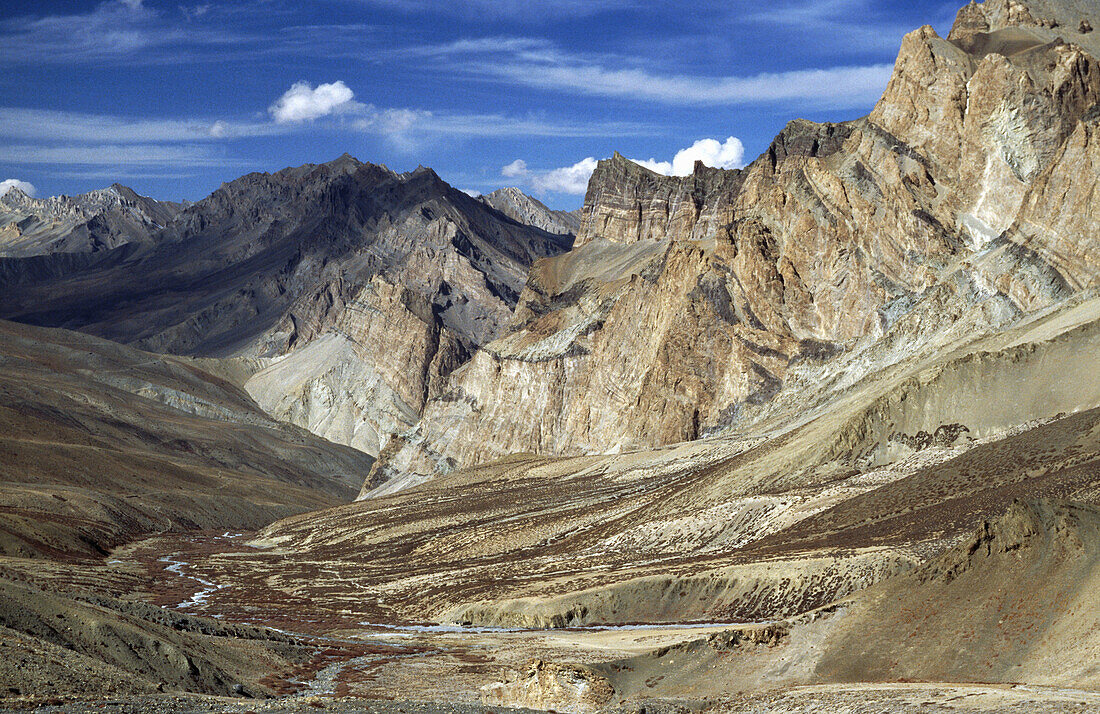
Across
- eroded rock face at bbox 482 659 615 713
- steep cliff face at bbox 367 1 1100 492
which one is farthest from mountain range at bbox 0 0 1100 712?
steep cliff face at bbox 367 1 1100 492

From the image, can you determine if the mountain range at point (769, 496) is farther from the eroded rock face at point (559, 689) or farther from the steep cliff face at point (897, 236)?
the steep cliff face at point (897, 236)

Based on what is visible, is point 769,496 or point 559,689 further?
point 769,496

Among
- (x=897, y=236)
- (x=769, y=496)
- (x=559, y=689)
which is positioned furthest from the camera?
(x=897, y=236)

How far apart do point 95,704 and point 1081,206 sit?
10697cm

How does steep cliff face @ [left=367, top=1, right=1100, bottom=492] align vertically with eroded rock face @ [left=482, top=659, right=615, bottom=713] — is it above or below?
above

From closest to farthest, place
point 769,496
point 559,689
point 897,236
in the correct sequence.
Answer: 1. point 559,689
2. point 769,496
3. point 897,236

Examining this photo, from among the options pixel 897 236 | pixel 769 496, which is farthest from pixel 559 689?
pixel 897 236

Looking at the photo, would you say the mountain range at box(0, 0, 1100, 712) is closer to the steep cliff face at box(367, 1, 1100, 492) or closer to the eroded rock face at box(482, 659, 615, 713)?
the eroded rock face at box(482, 659, 615, 713)

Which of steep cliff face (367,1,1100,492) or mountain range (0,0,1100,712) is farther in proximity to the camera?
steep cliff face (367,1,1100,492)

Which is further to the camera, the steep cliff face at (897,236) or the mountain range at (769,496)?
the steep cliff face at (897,236)

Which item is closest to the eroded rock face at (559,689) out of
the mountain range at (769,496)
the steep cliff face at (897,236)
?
the mountain range at (769,496)

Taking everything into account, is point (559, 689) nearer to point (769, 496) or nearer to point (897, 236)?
point (769, 496)

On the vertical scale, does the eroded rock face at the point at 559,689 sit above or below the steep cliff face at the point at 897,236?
below

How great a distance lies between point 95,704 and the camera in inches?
1297
